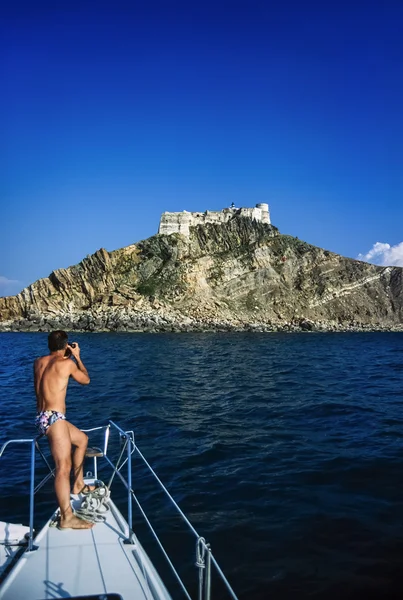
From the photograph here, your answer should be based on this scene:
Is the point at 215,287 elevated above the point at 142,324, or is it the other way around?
the point at 215,287

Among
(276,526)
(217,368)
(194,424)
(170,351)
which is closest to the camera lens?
(276,526)

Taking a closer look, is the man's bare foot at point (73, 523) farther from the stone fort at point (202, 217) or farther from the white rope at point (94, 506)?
the stone fort at point (202, 217)

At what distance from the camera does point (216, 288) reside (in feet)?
358

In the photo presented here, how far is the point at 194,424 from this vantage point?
17469mm

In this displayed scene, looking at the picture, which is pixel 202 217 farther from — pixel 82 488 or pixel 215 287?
pixel 82 488

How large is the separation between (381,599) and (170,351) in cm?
4275

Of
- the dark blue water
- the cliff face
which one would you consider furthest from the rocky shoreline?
the dark blue water

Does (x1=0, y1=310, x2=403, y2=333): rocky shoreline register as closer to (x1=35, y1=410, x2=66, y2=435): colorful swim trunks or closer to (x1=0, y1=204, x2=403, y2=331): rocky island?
(x1=0, y1=204, x2=403, y2=331): rocky island

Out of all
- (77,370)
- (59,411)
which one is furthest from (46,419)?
(77,370)

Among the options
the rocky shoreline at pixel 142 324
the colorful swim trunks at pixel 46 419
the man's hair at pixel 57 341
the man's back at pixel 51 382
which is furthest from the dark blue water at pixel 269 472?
the rocky shoreline at pixel 142 324

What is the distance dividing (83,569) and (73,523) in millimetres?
1128

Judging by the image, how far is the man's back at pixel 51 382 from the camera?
679 cm

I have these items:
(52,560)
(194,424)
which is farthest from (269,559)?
(194,424)

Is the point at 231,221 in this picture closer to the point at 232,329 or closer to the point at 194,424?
the point at 232,329
